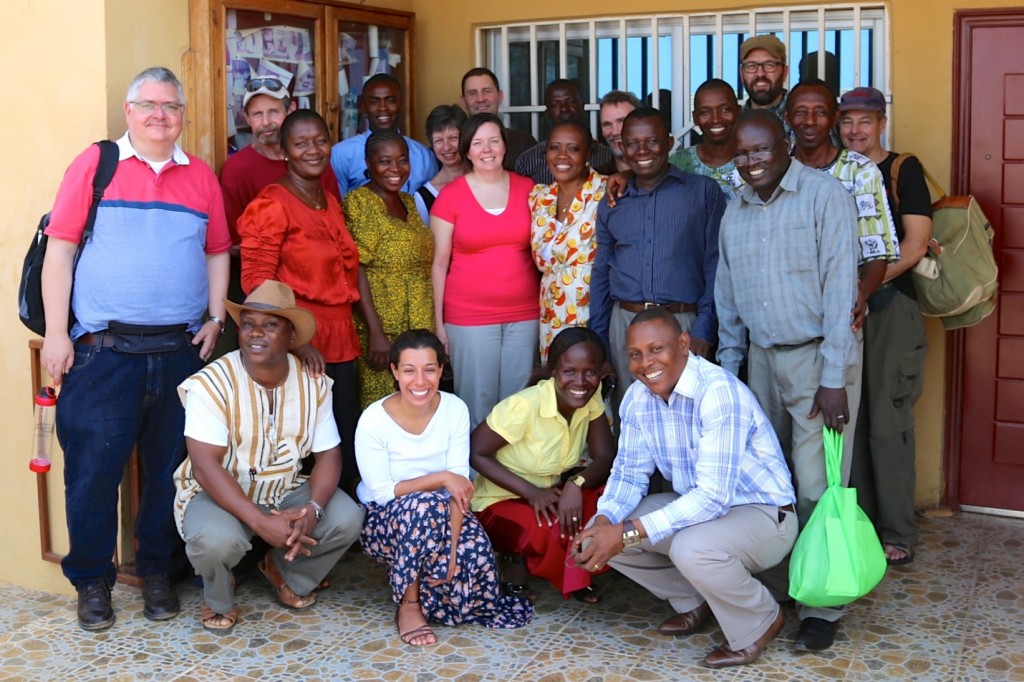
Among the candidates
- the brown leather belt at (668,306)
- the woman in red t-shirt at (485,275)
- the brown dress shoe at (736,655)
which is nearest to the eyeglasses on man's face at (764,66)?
the woman in red t-shirt at (485,275)

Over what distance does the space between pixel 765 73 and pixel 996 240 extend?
1360 millimetres

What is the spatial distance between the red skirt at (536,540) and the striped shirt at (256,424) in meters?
0.69

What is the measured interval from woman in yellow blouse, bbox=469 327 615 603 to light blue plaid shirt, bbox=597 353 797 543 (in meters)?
0.28

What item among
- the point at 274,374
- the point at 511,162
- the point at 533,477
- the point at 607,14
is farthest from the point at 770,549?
the point at 607,14

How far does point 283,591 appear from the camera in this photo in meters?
4.51

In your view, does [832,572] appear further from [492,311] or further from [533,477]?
[492,311]

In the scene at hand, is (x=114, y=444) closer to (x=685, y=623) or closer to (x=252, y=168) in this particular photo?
(x=252, y=168)

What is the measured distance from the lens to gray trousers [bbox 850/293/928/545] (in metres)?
4.90

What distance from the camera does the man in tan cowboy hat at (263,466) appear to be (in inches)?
165

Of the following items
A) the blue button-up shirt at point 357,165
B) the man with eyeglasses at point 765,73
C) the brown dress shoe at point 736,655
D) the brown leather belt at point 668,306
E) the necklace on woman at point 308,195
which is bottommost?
the brown dress shoe at point 736,655

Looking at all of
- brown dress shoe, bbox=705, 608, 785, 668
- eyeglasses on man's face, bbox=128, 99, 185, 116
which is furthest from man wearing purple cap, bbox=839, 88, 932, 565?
eyeglasses on man's face, bbox=128, 99, 185, 116

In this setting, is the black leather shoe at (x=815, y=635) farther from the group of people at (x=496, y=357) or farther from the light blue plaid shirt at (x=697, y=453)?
the light blue plaid shirt at (x=697, y=453)

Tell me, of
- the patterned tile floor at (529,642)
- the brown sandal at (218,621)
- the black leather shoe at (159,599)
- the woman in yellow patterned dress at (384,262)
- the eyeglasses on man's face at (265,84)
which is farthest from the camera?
the eyeglasses on man's face at (265,84)

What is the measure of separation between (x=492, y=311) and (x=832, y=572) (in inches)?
73.2
